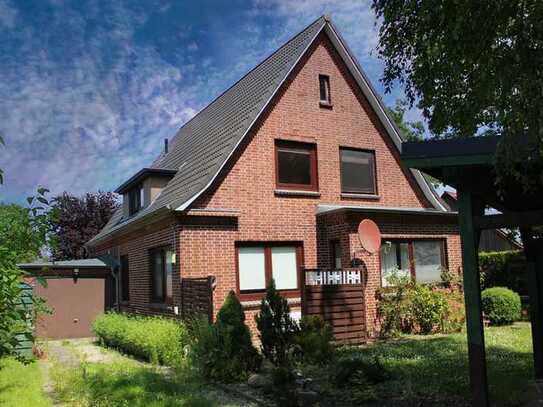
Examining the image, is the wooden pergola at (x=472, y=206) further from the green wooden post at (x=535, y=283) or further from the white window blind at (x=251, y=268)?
the white window blind at (x=251, y=268)

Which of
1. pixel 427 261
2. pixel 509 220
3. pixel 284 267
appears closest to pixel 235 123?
pixel 284 267

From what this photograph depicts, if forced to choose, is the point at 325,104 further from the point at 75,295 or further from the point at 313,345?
the point at 75,295

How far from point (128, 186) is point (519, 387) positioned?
1464 cm

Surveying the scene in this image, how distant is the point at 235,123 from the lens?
16.6 m

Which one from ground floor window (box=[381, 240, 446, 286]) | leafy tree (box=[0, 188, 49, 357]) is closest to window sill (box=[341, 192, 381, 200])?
ground floor window (box=[381, 240, 446, 286])

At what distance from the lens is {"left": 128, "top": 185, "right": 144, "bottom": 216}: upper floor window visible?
62.5ft

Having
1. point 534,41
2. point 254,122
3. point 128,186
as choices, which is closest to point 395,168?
point 254,122

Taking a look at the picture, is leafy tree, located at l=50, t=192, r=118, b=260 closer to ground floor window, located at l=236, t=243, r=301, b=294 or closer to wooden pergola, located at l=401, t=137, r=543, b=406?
ground floor window, located at l=236, t=243, r=301, b=294

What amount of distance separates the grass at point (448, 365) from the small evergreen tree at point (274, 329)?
1.87 metres

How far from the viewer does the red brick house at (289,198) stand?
14.6 metres

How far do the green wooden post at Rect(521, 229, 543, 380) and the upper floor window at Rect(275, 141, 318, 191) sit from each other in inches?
336

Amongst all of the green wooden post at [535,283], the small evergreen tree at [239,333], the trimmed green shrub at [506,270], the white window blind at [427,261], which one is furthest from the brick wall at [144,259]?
the trimmed green shrub at [506,270]

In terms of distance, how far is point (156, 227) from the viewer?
15.8 m

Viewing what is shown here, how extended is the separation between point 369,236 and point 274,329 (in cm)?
528
